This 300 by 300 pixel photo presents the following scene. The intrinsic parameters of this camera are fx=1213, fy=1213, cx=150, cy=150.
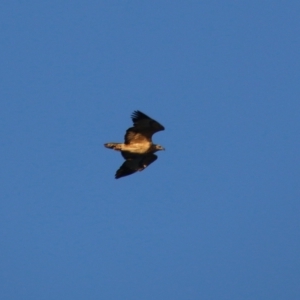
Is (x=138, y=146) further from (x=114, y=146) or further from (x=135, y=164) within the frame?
(x=135, y=164)

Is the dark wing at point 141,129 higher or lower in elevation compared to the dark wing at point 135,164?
higher

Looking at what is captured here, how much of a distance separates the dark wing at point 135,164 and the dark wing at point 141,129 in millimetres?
1283

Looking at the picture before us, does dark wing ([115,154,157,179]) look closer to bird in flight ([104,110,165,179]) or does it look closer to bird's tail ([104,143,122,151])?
bird in flight ([104,110,165,179])

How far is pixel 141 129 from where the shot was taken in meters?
55.3

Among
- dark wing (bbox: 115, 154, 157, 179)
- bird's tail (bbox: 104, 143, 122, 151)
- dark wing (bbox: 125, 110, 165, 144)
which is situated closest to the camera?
dark wing (bbox: 125, 110, 165, 144)

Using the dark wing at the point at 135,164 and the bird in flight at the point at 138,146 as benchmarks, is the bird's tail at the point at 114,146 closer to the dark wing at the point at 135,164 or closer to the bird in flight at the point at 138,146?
the bird in flight at the point at 138,146

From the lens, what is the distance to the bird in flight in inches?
2163

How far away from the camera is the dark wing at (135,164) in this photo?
5712 centimetres

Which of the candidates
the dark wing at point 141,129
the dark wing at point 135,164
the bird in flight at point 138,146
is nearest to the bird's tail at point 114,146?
the bird in flight at point 138,146

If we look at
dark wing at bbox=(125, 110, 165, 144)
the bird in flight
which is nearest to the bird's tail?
the bird in flight

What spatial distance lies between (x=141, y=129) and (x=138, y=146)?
115cm

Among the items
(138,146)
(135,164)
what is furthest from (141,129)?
(135,164)

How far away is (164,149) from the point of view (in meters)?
56.7

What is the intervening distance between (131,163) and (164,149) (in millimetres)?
1800
